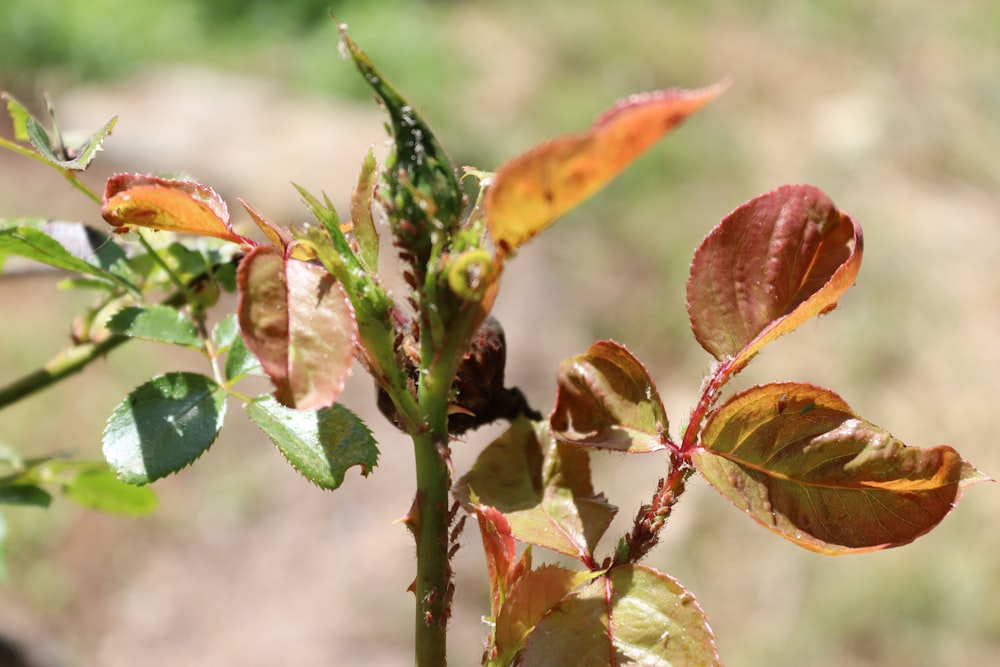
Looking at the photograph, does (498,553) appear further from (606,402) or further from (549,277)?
(549,277)

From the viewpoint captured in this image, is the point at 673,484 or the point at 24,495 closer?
the point at 673,484

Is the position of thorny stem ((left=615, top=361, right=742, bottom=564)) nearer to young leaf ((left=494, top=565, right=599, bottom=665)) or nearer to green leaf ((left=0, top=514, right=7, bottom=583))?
young leaf ((left=494, top=565, right=599, bottom=665))

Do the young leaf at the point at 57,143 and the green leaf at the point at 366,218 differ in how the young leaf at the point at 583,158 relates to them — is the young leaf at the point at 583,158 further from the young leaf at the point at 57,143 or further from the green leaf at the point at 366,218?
the young leaf at the point at 57,143

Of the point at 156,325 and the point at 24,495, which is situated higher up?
the point at 156,325

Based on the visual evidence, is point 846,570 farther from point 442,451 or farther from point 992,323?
point 442,451

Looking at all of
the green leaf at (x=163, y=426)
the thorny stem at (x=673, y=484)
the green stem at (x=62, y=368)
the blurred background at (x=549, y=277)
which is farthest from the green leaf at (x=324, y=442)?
the blurred background at (x=549, y=277)

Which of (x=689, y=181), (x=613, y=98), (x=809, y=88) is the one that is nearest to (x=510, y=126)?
(x=613, y=98)

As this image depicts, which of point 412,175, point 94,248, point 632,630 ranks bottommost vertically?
point 632,630

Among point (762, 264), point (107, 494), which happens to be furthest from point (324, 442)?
point (107, 494)
